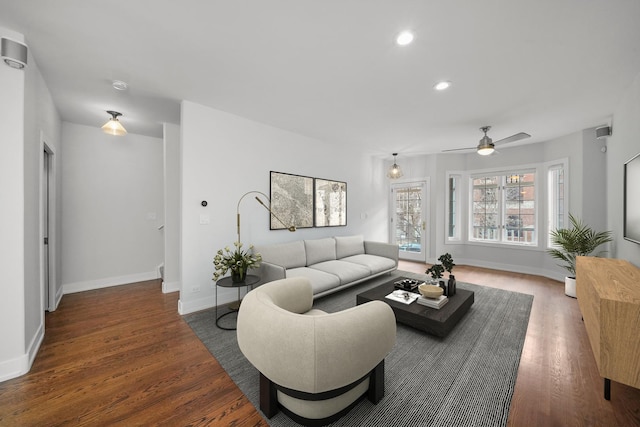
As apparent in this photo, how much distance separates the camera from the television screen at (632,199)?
7.79 feet

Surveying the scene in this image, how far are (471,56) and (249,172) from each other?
9.78 ft

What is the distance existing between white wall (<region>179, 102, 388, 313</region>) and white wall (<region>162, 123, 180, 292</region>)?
3.24 feet

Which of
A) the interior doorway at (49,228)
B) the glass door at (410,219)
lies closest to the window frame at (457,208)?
the glass door at (410,219)

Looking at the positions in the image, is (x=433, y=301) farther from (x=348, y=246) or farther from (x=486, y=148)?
(x=486, y=148)

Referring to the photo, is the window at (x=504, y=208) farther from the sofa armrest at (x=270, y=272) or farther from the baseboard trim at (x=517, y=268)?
the sofa armrest at (x=270, y=272)

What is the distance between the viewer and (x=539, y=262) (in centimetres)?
496

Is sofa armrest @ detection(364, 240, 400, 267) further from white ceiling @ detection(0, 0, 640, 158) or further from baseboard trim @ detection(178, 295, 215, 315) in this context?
baseboard trim @ detection(178, 295, 215, 315)

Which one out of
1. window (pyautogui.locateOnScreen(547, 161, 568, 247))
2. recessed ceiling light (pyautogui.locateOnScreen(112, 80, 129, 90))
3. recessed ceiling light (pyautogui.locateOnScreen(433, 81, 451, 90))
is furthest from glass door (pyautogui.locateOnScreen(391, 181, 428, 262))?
recessed ceiling light (pyautogui.locateOnScreen(112, 80, 129, 90))

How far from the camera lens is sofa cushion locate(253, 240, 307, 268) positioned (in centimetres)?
357

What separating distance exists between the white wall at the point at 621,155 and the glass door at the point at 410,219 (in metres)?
3.10

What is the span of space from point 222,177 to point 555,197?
6186mm

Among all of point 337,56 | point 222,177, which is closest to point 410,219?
point 222,177

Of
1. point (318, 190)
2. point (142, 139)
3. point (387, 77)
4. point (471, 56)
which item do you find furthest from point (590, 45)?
point (142, 139)

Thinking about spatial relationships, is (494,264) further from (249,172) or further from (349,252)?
(249,172)
